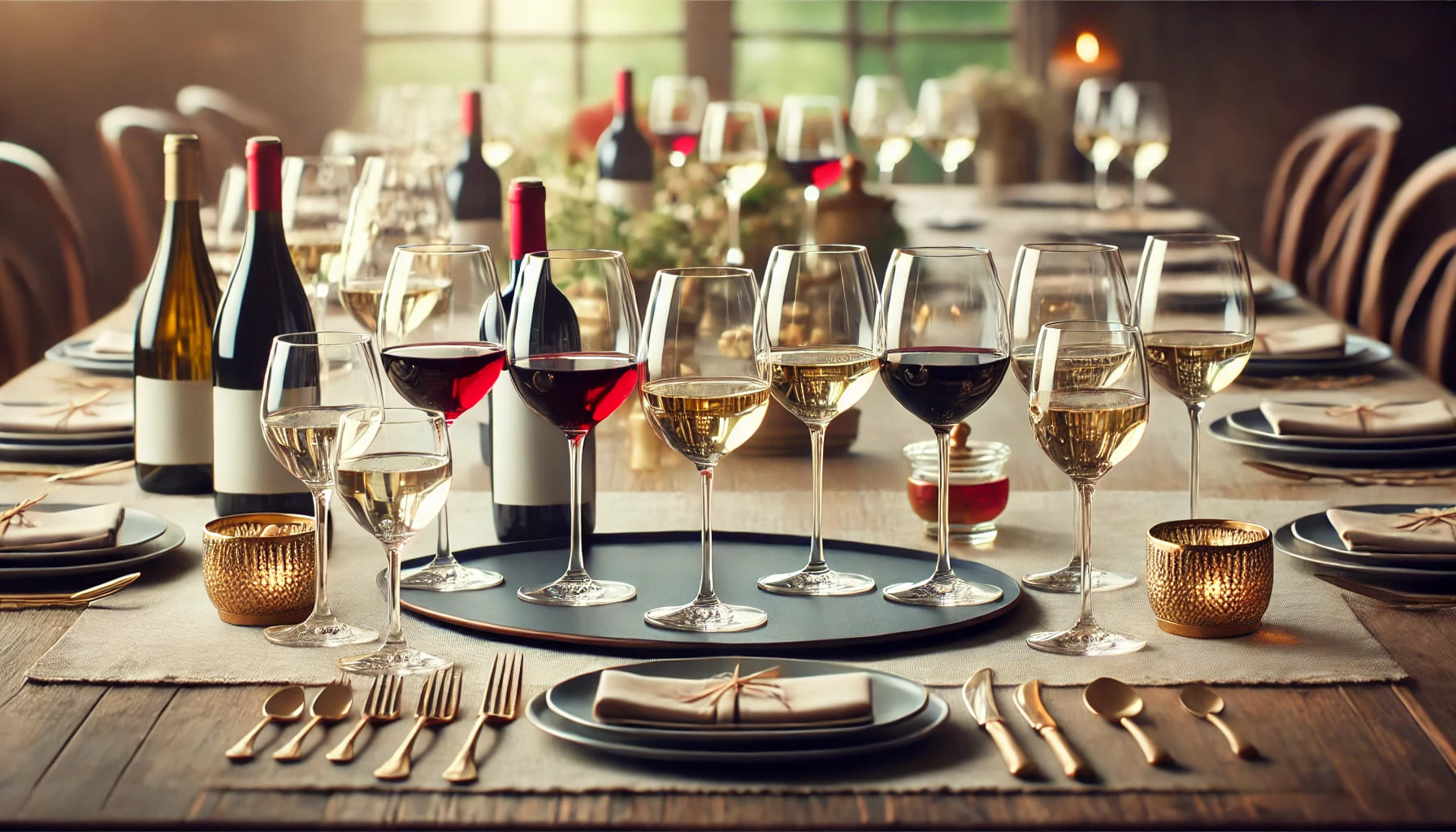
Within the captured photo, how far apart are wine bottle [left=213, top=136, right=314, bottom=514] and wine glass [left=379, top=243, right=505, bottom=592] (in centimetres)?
12

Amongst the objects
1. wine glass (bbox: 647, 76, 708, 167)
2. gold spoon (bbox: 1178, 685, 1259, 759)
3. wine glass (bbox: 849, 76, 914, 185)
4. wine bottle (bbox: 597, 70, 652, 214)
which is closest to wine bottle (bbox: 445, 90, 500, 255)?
wine bottle (bbox: 597, 70, 652, 214)

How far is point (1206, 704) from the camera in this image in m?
0.92

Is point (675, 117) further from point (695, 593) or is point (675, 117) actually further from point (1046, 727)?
point (1046, 727)

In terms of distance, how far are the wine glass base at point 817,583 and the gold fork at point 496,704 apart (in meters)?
0.22

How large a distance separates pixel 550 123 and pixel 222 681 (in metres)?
2.72

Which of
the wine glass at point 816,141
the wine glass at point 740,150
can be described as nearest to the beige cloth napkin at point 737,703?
the wine glass at point 740,150

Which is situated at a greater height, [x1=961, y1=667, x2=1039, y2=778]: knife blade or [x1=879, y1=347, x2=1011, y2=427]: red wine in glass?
[x1=879, y1=347, x2=1011, y2=427]: red wine in glass

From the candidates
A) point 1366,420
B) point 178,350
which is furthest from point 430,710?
point 1366,420

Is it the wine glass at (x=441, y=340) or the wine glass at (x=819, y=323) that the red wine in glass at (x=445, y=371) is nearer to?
the wine glass at (x=441, y=340)

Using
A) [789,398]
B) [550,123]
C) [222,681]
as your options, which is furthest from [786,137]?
[222,681]

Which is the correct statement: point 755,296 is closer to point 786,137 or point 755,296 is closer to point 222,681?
point 222,681

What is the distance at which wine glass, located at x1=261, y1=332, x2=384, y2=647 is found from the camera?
1044 millimetres

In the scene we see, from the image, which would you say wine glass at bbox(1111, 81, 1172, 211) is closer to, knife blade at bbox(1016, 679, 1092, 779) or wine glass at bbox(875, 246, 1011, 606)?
wine glass at bbox(875, 246, 1011, 606)

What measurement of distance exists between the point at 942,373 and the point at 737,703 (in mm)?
359
